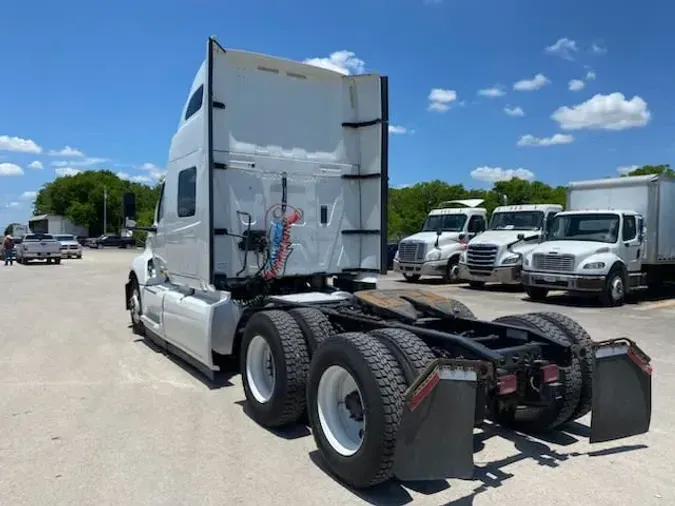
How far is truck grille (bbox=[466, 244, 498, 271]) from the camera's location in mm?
17812

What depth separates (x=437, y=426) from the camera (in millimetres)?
3400

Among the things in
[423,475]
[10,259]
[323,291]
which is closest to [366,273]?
[323,291]

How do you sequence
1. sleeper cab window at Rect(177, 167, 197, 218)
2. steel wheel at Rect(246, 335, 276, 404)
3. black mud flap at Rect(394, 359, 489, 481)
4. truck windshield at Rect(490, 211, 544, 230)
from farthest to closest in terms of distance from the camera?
truck windshield at Rect(490, 211, 544, 230) → sleeper cab window at Rect(177, 167, 197, 218) → steel wheel at Rect(246, 335, 276, 404) → black mud flap at Rect(394, 359, 489, 481)

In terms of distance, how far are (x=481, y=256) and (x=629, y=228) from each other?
4.38 m

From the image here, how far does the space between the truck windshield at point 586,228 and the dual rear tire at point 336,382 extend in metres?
11.9

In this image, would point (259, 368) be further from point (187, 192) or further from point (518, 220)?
point (518, 220)

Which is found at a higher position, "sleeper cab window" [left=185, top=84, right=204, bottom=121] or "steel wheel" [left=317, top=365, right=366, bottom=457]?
"sleeper cab window" [left=185, top=84, right=204, bottom=121]

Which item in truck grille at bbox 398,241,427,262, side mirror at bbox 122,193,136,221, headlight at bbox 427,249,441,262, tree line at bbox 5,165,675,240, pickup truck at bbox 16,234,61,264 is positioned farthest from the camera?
tree line at bbox 5,165,675,240

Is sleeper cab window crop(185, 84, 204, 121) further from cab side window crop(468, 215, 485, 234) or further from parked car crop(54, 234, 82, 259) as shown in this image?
parked car crop(54, 234, 82, 259)

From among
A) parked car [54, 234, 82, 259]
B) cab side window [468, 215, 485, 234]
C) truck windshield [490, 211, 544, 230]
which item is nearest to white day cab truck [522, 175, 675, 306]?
truck windshield [490, 211, 544, 230]

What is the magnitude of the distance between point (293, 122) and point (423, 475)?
4822 mm

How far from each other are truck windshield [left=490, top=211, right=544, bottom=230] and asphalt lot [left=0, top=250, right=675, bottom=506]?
1143 cm

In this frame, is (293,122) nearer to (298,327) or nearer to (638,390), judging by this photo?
(298,327)

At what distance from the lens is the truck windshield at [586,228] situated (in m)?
14.9
